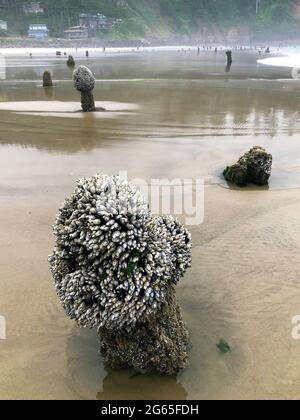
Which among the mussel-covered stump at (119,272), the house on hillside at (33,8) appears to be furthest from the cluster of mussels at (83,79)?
the house on hillside at (33,8)

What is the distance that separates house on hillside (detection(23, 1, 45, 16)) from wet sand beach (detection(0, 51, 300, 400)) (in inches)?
5791

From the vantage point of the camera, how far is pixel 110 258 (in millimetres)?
3584

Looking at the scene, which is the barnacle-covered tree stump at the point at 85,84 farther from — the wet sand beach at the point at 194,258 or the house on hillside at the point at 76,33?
the house on hillside at the point at 76,33

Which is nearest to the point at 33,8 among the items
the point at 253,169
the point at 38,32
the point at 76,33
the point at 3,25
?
the point at 3,25

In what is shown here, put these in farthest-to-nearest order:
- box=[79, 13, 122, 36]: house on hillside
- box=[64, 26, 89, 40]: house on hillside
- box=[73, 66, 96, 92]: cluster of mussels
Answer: box=[79, 13, 122, 36]: house on hillside, box=[64, 26, 89, 40]: house on hillside, box=[73, 66, 96, 92]: cluster of mussels

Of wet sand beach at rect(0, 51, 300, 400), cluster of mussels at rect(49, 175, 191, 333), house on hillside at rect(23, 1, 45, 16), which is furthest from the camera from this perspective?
house on hillside at rect(23, 1, 45, 16)

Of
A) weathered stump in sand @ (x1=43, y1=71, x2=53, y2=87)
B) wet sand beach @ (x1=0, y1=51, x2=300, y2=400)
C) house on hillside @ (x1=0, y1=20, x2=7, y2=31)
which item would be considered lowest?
wet sand beach @ (x1=0, y1=51, x2=300, y2=400)

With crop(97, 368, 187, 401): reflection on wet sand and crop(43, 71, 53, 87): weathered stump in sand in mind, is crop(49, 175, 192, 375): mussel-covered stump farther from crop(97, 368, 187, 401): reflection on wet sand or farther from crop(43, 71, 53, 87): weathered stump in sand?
crop(43, 71, 53, 87): weathered stump in sand

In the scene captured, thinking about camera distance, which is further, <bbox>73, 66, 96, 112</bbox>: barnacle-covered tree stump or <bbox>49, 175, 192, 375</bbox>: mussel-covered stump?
<bbox>73, 66, 96, 112</bbox>: barnacle-covered tree stump

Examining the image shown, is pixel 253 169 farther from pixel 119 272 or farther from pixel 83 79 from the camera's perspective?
pixel 83 79

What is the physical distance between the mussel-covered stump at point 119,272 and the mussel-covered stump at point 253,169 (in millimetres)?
5303

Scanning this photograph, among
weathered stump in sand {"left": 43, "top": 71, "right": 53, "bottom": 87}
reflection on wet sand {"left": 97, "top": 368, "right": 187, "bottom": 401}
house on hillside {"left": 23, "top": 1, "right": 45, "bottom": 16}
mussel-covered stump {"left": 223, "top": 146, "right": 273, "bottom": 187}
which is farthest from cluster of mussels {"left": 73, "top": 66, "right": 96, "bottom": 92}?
house on hillside {"left": 23, "top": 1, "right": 45, "bottom": 16}

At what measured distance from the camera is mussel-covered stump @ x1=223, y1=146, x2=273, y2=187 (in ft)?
28.4

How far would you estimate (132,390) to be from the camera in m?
3.82
